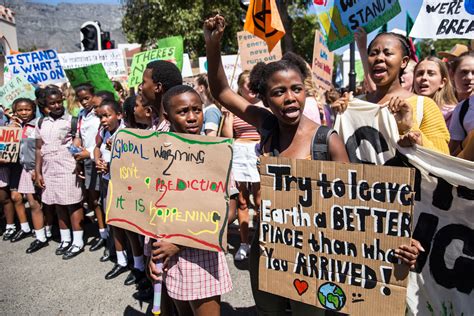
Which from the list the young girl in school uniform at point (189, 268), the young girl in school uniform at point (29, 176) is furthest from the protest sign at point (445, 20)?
the young girl in school uniform at point (29, 176)

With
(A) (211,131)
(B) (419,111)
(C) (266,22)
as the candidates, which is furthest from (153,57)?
(B) (419,111)

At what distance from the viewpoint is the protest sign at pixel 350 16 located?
130 inches

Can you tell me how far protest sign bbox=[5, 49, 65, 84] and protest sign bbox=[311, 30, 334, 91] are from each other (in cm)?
448

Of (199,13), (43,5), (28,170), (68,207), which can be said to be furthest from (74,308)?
(43,5)

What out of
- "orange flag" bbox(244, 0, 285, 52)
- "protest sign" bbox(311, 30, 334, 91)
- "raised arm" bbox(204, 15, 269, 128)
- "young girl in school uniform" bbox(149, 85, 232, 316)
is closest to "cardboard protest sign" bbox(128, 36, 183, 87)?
"protest sign" bbox(311, 30, 334, 91)

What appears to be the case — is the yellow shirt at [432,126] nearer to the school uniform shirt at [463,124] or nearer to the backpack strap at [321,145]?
the backpack strap at [321,145]

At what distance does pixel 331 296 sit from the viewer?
1.97 m

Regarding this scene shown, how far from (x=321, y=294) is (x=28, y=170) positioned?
4657 millimetres

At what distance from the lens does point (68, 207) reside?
193 inches

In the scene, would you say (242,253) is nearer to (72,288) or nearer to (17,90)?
(72,288)

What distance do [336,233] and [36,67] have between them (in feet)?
23.0

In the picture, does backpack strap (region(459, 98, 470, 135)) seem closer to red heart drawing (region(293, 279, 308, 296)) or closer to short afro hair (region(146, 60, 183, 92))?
red heart drawing (region(293, 279, 308, 296))

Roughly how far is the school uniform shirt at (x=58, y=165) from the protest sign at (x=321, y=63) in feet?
12.2

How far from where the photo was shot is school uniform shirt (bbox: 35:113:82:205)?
478 centimetres
